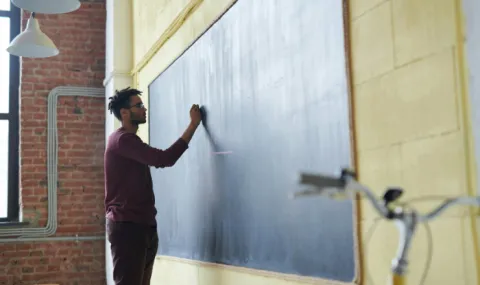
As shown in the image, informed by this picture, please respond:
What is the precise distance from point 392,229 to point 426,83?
1.43 ft

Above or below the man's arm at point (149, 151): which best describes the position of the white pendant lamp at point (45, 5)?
above

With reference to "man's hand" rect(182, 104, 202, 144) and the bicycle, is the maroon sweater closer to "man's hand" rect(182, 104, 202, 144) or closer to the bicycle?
"man's hand" rect(182, 104, 202, 144)

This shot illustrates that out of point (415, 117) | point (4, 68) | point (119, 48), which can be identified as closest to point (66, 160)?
point (4, 68)

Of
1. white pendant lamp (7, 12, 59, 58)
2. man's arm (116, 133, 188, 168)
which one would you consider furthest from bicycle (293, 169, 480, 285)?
white pendant lamp (7, 12, 59, 58)

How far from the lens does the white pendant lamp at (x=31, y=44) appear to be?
14.4 ft

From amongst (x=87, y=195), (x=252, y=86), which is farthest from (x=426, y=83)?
(x=87, y=195)

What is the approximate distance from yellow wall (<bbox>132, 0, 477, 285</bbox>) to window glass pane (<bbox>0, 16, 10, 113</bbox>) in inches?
185

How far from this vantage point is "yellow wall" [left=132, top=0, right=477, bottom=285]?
1.52 m

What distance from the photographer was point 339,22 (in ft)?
6.55

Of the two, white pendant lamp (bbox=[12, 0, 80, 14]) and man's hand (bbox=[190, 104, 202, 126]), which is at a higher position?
white pendant lamp (bbox=[12, 0, 80, 14])

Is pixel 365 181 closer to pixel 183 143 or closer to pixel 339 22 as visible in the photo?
pixel 339 22

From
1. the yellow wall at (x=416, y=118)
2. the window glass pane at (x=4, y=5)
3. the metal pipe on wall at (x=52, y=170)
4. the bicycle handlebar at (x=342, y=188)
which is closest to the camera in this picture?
the bicycle handlebar at (x=342, y=188)

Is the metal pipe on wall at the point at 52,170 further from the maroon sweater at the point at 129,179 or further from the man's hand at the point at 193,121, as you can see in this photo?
the man's hand at the point at 193,121

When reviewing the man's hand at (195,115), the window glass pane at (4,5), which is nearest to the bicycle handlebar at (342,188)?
the man's hand at (195,115)
